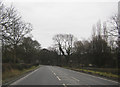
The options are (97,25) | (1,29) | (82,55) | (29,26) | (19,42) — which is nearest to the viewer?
(1,29)

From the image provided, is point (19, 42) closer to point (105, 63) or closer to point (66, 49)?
point (105, 63)

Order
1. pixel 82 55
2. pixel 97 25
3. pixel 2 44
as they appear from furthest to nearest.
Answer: pixel 82 55 < pixel 97 25 < pixel 2 44

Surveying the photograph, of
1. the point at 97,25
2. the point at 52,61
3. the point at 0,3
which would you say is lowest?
the point at 52,61

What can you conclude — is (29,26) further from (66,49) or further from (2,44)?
(66,49)

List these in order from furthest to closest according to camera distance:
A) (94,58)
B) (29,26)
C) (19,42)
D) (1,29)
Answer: (94,58) < (29,26) < (19,42) < (1,29)

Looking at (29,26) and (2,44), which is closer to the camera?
(2,44)

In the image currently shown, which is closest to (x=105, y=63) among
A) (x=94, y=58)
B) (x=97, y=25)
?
(x=94, y=58)

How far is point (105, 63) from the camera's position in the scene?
4509 centimetres

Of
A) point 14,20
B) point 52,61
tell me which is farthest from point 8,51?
point 52,61

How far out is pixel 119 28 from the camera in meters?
27.9

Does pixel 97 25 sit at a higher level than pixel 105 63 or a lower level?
higher

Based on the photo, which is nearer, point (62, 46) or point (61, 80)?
point (61, 80)

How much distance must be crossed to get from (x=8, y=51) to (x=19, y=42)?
14.4 metres

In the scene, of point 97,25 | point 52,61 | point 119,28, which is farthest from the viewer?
point 52,61
